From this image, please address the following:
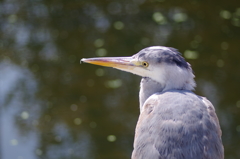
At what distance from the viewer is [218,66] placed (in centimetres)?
602

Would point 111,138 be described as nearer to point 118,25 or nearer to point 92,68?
point 92,68

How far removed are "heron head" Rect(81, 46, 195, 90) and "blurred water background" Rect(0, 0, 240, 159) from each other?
1.76m

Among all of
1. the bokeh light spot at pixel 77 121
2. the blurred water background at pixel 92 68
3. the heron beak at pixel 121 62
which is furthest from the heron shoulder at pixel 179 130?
the bokeh light spot at pixel 77 121

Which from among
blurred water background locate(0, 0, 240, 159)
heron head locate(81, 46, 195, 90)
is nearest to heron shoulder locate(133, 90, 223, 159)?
heron head locate(81, 46, 195, 90)

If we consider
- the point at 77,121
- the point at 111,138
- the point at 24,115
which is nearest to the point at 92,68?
the point at 77,121

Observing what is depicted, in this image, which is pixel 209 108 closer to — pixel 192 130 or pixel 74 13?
pixel 192 130

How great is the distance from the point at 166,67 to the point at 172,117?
1.50 ft

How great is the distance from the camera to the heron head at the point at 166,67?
298cm

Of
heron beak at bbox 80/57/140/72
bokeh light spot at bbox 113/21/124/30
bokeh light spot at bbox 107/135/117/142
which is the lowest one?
bokeh light spot at bbox 107/135/117/142

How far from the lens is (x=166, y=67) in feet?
9.82

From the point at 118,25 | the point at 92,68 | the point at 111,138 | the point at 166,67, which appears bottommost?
the point at 111,138

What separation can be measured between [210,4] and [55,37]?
282 cm

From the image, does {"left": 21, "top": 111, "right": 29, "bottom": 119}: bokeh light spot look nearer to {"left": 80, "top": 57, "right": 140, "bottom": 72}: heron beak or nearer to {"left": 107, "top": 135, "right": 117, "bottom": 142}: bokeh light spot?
{"left": 107, "top": 135, "right": 117, "bottom": 142}: bokeh light spot

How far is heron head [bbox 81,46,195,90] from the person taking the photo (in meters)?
2.98
